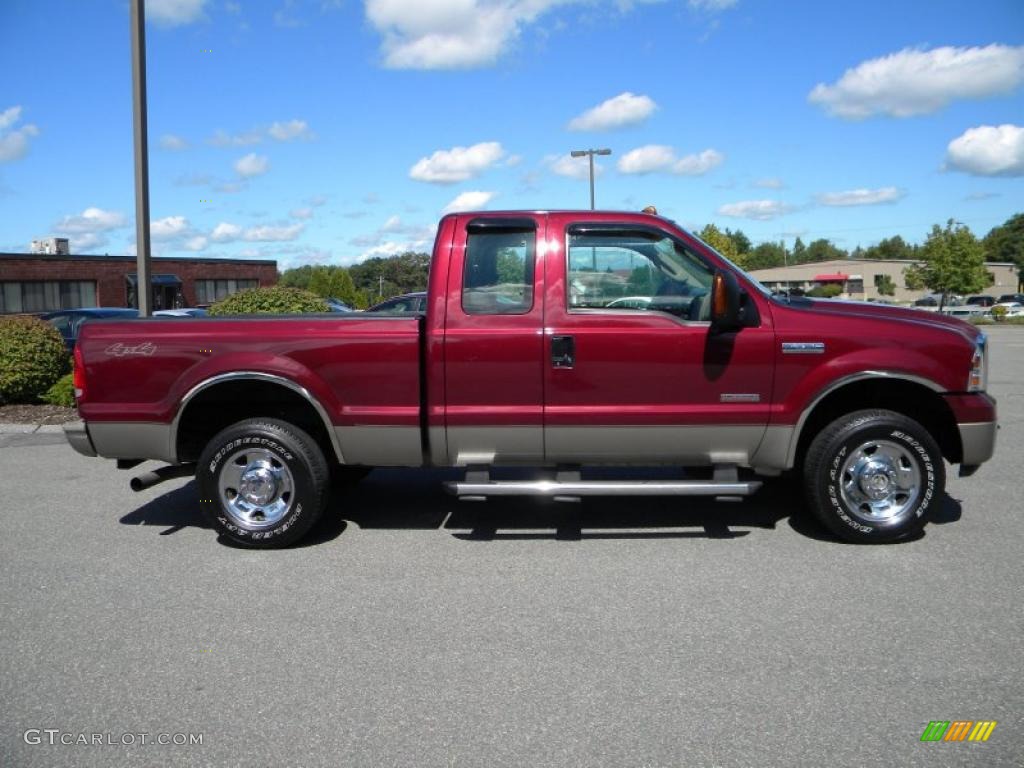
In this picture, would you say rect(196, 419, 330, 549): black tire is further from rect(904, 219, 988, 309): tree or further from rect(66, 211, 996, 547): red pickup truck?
rect(904, 219, 988, 309): tree

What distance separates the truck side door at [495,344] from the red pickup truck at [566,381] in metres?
0.01

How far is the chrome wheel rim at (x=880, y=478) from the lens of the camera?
205 inches

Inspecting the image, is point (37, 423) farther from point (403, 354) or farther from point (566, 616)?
point (566, 616)

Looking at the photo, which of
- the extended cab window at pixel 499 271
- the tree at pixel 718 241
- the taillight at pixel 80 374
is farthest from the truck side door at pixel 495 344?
the tree at pixel 718 241

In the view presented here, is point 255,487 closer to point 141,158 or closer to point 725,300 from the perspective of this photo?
point 725,300

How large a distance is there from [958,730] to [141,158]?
1008 centimetres

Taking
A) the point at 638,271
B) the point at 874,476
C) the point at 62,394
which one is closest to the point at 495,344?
the point at 638,271

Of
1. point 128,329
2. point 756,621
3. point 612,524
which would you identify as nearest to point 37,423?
point 128,329

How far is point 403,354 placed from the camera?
5195 millimetres

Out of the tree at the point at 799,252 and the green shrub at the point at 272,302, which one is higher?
the tree at the point at 799,252

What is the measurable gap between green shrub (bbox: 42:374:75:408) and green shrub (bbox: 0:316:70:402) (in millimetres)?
236

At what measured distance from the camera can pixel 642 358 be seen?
5.13 meters

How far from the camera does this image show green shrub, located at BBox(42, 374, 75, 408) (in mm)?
11008

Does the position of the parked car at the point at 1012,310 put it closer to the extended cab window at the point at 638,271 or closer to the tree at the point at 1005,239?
the extended cab window at the point at 638,271
